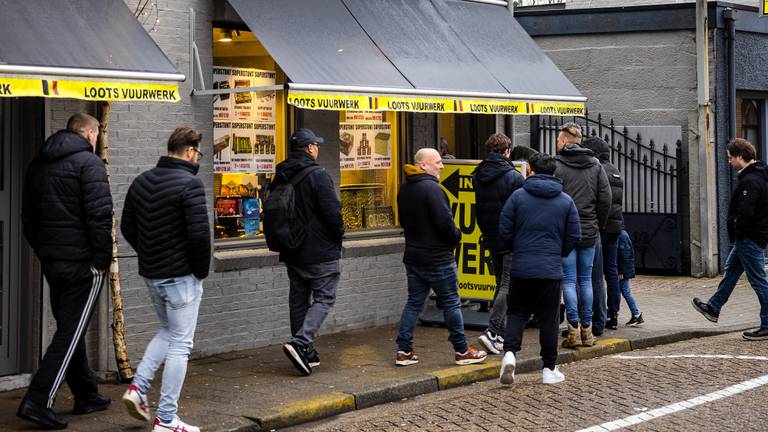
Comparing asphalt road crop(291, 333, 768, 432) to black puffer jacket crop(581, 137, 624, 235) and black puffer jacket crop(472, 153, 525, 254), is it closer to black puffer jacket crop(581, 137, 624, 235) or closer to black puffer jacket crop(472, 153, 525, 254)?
black puffer jacket crop(472, 153, 525, 254)

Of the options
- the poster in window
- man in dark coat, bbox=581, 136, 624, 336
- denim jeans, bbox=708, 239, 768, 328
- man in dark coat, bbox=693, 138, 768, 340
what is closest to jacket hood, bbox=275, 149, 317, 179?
the poster in window

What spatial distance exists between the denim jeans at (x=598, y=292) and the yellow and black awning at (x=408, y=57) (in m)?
1.92

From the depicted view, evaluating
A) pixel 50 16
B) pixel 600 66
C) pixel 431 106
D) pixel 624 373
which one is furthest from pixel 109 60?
pixel 600 66

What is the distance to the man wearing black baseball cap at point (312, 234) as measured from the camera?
9.36 m

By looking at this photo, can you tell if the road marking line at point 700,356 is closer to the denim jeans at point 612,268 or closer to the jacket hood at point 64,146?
the denim jeans at point 612,268

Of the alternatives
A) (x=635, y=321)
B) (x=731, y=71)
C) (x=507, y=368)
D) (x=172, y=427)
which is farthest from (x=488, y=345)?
(x=731, y=71)

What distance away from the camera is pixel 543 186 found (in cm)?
912

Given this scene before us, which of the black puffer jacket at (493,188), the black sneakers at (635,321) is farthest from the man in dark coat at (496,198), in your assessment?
the black sneakers at (635,321)

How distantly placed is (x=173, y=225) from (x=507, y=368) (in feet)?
9.71

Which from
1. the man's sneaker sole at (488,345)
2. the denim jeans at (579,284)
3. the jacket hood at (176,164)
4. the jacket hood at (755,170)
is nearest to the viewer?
the jacket hood at (176,164)

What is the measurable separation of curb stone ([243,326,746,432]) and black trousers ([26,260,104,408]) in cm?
120

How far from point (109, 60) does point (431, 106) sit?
143 inches

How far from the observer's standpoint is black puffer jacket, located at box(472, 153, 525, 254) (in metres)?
10.6

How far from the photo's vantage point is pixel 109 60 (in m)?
8.33
